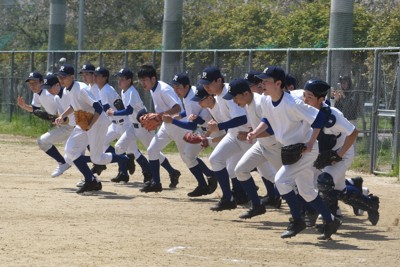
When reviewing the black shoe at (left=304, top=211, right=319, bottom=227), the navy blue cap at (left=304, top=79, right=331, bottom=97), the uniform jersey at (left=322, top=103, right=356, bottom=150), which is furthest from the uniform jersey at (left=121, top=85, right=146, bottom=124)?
the navy blue cap at (left=304, top=79, right=331, bottom=97)

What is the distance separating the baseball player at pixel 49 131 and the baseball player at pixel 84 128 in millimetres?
1136

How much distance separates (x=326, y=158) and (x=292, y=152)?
3.23ft

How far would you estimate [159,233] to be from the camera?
11.9 metres

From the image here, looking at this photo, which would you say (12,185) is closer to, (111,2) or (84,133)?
(84,133)

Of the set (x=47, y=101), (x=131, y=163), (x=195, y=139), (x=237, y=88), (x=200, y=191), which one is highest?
(x=237, y=88)

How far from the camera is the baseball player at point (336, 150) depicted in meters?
11.8

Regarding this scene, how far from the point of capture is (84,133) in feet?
54.5

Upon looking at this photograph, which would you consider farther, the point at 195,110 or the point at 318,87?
the point at 195,110

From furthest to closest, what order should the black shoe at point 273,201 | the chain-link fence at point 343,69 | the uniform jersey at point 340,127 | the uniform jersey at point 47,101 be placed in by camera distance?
1. the chain-link fence at point 343,69
2. the uniform jersey at point 47,101
3. the black shoe at point 273,201
4. the uniform jersey at point 340,127

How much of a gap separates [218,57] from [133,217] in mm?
12299

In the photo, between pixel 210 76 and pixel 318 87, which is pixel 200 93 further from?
pixel 318 87

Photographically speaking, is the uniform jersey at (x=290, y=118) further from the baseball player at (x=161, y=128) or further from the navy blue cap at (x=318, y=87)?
the baseball player at (x=161, y=128)

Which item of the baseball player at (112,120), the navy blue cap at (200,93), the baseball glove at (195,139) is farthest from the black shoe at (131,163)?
the navy blue cap at (200,93)

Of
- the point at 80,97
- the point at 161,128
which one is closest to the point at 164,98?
the point at 161,128
